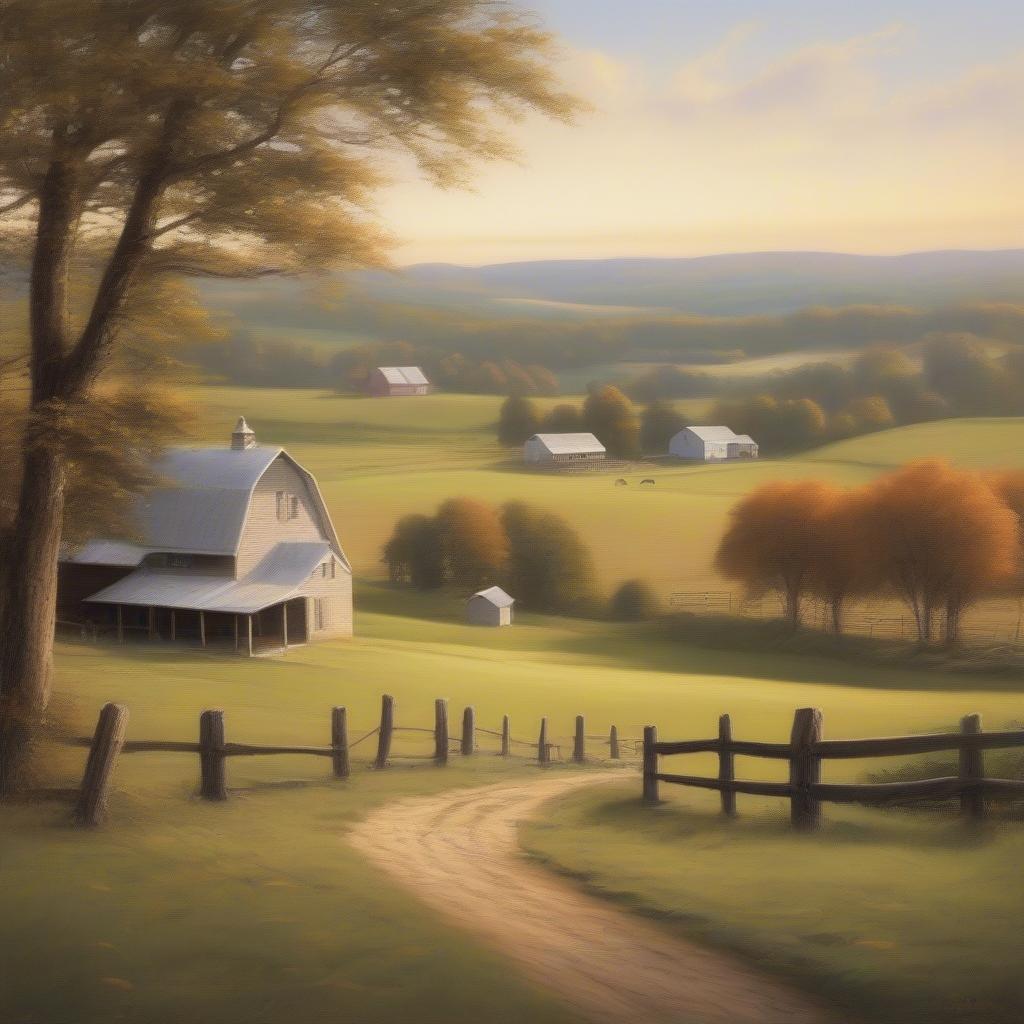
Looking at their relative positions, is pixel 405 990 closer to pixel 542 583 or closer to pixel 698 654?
pixel 698 654

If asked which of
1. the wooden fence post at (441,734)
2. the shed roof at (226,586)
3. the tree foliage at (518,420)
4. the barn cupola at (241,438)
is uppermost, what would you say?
the tree foliage at (518,420)

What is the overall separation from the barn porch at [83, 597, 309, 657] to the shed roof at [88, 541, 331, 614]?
0.39m

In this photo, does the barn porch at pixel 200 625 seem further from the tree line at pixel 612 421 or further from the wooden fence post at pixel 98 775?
the wooden fence post at pixel 98 775

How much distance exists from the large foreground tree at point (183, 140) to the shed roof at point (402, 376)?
2040 centimetres

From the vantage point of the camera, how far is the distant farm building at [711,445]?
32.3 metres

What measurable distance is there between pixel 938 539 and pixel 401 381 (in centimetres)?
1565

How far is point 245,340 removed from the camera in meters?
32.1

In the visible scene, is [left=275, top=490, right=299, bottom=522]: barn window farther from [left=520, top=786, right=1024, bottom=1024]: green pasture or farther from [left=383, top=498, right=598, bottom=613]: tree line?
[left=520, top=786, right=1024, bottom=1024]: green pasture

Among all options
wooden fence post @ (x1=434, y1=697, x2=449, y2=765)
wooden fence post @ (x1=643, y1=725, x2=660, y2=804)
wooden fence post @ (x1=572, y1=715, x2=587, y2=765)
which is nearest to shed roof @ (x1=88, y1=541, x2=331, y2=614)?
wooden fence post @ (x1=572, y1=715, x2=587, y2=765)

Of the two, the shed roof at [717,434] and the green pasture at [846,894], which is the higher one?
the shed roof at [717,434]

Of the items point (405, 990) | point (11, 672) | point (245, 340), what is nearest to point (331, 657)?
point (245, 340)

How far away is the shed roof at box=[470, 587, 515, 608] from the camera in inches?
1553

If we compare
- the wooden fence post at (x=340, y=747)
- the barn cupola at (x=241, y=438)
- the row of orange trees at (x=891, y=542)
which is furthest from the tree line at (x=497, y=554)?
the wooden fence post at (x=340, y=747)

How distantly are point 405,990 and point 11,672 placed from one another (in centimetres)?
694
